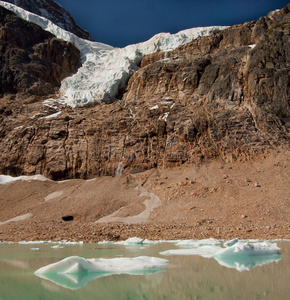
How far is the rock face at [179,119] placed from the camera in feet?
124

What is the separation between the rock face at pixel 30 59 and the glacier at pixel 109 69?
3105 millimetres

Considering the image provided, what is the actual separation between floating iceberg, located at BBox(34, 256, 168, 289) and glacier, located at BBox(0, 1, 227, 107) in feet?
149

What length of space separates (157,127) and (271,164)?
15.6m

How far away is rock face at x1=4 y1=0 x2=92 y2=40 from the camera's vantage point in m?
100

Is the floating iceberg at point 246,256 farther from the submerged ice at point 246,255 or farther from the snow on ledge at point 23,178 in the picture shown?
the snow on ledge at point 23,178

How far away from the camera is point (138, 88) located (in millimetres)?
51656

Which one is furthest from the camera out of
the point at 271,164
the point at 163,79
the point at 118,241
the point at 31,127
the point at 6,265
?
the point at 163,79

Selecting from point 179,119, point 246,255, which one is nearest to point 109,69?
point 179,119

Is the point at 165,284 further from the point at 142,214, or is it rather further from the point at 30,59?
the point at 30,59

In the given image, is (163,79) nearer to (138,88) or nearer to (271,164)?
(138,88)

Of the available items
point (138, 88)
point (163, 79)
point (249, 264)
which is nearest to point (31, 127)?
point (138, 88)

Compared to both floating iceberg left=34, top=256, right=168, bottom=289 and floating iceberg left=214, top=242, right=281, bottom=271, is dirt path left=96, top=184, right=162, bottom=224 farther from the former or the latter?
floating iceberg left=34, top=256, right=168, bottom=289

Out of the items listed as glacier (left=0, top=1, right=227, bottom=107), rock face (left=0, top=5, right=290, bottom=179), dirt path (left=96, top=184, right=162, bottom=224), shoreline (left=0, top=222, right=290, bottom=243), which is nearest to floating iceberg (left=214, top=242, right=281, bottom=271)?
shoreline (left=0, top=222, right=290, bottom=243)

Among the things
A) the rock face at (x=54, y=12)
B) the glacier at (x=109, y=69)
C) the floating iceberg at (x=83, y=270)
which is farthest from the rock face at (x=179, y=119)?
the rock face at (x=54, y=12)
